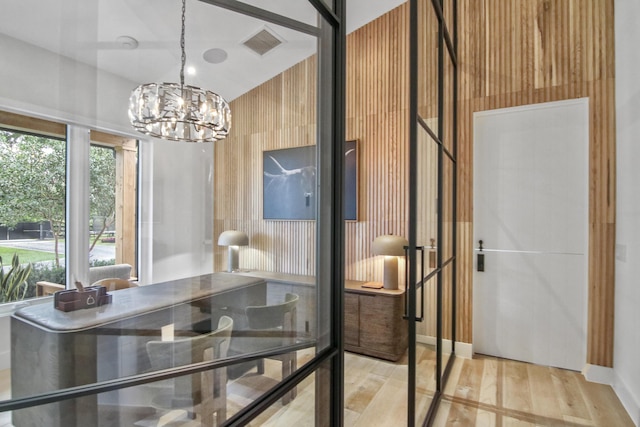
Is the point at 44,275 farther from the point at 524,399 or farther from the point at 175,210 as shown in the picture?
the point at 524,399

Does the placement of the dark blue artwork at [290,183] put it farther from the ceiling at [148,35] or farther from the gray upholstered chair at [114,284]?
the gray upholstered chair at [114,284]

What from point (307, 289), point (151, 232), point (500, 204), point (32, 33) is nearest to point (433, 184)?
point (500, 204)

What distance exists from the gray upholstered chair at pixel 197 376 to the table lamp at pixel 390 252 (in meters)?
2.40

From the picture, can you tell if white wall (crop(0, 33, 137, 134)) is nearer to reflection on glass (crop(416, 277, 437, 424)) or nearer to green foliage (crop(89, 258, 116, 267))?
green foliage (crop(89, 258, 116, 267))

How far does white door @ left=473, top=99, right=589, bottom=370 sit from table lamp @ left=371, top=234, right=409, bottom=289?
2.40 ft

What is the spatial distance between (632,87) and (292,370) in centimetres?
287

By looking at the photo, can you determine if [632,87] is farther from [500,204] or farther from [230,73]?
[230,73]

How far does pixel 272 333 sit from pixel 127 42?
2.28 ft

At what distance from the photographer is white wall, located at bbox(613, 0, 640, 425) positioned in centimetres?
210

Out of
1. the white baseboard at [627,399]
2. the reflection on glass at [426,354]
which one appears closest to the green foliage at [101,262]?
the reflection on glass at [426,354]

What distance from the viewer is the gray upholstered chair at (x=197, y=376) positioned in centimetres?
57

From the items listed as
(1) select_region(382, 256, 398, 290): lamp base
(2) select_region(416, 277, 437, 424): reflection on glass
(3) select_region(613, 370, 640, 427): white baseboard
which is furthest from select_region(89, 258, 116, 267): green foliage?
(3) select_region(613, 370, 640, 427): white baseboard

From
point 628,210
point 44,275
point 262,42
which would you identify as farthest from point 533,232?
point 44,275

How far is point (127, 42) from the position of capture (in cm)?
51
